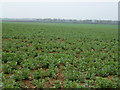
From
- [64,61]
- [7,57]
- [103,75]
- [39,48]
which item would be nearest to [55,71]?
[64,61]

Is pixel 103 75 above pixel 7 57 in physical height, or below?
below

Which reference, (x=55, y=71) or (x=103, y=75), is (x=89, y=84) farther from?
(x=55, y=71)

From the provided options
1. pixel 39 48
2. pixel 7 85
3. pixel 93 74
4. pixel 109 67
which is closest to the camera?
pixel 7 85

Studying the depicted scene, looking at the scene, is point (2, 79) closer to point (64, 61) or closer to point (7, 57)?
point (7, 57)

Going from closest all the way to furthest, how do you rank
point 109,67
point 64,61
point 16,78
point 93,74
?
point 16,78, point 93,74, point 109,67, point 64,61

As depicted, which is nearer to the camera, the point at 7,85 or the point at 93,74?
the point at 7,85

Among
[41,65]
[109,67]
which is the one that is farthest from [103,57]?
[41,65]

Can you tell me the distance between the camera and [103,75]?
7.05 meters

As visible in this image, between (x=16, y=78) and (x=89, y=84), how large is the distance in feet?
9.69

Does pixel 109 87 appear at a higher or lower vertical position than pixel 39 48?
lower

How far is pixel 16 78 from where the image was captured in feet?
20.4

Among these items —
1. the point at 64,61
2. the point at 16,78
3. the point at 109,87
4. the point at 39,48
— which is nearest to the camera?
the point at 109,87

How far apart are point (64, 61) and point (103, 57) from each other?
3383mm

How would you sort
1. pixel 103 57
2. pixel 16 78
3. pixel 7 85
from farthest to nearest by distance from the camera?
pixel 103 57 < pixel 16 78 < pixel 7 85
